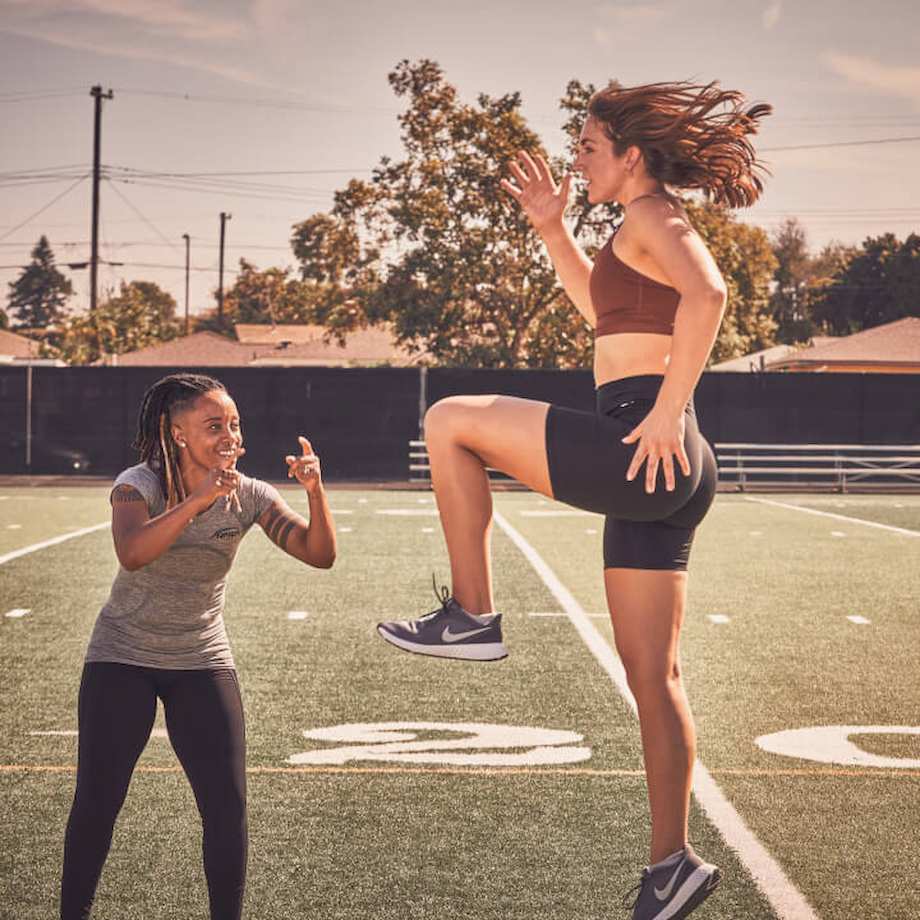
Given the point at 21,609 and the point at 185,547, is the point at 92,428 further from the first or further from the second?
the point at 185,547

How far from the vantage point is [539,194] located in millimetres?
4770

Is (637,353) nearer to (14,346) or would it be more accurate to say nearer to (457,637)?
(457,637)

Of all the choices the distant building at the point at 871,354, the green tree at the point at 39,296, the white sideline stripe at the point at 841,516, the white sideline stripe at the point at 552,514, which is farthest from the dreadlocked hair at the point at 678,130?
the green tree at the point at 39,296

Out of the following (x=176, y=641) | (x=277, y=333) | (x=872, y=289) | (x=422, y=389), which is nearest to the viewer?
(x=176, y=641)

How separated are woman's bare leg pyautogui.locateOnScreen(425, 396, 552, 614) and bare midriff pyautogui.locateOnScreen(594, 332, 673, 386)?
0.22 meters

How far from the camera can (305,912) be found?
4875 millimetres

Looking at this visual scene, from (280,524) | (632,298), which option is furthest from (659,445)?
(280,524)

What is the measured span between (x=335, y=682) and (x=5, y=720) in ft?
6.18

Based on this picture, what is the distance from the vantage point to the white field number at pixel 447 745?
6977mm

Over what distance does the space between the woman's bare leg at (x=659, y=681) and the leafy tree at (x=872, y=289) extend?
83166 millimetres

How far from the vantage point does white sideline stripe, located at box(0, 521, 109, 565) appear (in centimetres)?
1595

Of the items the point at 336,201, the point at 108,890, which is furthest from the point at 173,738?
the point at 336,201

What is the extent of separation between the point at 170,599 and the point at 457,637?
85 centimetres

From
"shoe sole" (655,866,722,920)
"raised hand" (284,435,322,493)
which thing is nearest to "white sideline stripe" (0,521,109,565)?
"raised hand" (284,435,322,493)
